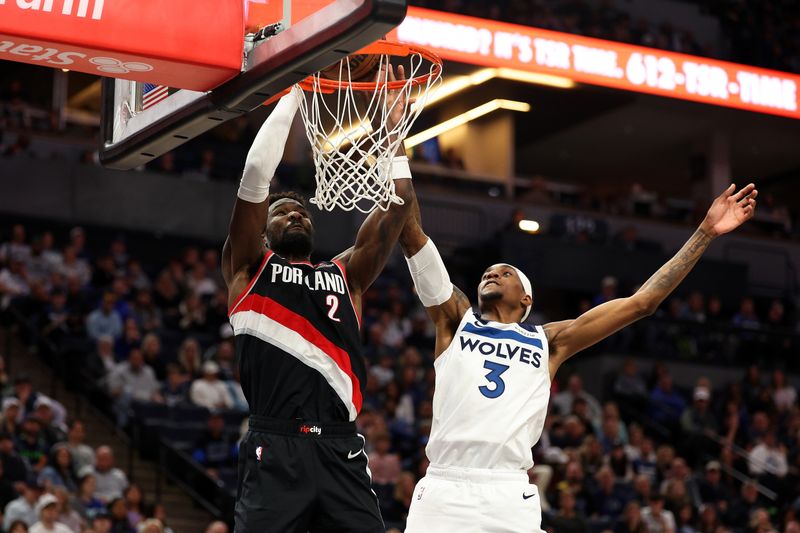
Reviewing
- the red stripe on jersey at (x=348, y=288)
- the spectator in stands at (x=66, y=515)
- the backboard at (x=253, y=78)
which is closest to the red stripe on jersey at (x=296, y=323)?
the red stripe on jersey at (x=348, y=288)

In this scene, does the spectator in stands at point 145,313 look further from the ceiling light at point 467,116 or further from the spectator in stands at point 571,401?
the ceiling light at point 467,116

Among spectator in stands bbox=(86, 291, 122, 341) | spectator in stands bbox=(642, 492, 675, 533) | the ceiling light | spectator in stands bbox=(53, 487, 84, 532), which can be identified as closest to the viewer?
spectator in stands bbox=(53, 487, 84, 532)

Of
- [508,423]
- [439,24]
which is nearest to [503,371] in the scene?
[508,423]

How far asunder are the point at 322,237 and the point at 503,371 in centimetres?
1477

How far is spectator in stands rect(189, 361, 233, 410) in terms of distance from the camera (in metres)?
14.8

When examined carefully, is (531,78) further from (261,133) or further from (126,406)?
(261,133)

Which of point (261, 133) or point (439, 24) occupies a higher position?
point (439, 24)

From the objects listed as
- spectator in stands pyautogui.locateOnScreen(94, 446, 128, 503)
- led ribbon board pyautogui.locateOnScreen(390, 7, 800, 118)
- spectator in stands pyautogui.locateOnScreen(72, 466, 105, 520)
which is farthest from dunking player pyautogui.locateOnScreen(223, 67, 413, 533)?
led ribbon board pyautogui.locateOnScreen(390, 7, 800, 118)

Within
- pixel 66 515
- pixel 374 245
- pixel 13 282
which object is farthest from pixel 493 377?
pixel 13 282

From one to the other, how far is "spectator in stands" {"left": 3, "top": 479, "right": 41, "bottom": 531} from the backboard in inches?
248

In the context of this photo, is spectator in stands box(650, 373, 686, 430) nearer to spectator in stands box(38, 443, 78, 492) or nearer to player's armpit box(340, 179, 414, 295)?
spectator in stands box(38, 443, 78, 492)

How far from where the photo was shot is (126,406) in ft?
47.8

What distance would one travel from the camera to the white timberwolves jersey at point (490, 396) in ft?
20.0

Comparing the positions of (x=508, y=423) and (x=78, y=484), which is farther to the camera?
(x=78, y=484)
